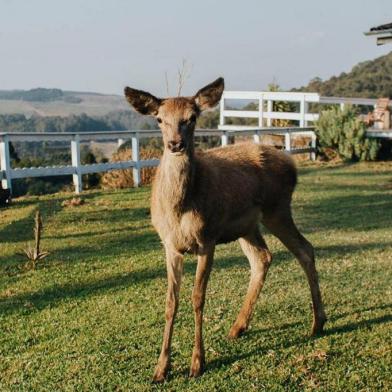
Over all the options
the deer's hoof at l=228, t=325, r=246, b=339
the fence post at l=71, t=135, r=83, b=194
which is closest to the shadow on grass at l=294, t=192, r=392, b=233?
the deer's hoof at l=228, t=325, r=246, b=339

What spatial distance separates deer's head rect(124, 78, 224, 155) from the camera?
4.94 m

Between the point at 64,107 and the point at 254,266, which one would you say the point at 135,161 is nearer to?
the point at 254,266

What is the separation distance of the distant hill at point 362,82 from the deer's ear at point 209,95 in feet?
189

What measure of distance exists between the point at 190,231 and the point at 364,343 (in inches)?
78.6

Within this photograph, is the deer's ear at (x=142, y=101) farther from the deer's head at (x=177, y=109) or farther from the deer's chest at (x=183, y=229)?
the deer's chest at (x=183, y=229)

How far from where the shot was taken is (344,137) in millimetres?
23172

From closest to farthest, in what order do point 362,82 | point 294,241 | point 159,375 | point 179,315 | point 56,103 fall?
point 159,375, point 294,241, point 179,315, point 362,82, point 56,103

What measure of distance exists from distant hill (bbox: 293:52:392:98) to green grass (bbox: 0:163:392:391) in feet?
178

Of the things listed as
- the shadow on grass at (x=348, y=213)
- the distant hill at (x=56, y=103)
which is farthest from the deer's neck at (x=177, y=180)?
the distant hill at (x=56, y=103)

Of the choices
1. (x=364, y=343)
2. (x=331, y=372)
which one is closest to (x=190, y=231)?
(x=331, y=372)

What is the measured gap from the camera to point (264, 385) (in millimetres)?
4867

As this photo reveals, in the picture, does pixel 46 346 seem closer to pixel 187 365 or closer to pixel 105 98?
pixel 187 365

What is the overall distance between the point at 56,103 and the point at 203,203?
558 ft

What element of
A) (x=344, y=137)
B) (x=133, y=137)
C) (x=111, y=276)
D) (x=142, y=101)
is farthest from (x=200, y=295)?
(x=344, y=137)
